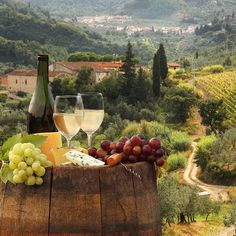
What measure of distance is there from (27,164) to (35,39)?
7273cm

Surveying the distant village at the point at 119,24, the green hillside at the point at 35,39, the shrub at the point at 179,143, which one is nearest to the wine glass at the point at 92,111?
the shrub at the point at 179,143

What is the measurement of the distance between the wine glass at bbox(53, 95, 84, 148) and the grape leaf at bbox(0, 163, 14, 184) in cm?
24

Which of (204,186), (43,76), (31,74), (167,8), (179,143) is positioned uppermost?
(43,76)

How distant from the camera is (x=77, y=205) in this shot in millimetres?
1649

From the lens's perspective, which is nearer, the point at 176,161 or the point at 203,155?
the point at 203,155

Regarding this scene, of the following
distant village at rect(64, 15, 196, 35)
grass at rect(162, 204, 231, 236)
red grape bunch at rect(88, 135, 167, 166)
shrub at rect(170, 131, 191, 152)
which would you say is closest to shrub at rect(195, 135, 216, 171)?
shrub at rect(170, 131, 191, 152)

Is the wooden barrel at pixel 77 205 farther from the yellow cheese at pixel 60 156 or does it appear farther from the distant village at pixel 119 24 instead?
the distant village at pixel 119 24

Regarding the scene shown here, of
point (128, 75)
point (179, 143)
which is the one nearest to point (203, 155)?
point (179, 143)

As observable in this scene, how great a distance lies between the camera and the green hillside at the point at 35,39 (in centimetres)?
6431

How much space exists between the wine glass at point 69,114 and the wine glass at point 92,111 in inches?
0.8

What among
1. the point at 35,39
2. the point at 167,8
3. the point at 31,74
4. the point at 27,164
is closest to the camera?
the point at 27,164

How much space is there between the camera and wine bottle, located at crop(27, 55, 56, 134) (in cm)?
205

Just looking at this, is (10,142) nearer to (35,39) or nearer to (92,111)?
(92,111)

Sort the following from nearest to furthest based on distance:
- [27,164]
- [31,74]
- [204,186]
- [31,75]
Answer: [27,164]
[204,186]
[31,74]
[31,75]
